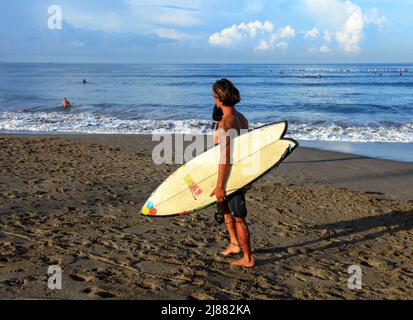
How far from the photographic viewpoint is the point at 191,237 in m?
5.20

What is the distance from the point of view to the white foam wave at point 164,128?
50.2ft

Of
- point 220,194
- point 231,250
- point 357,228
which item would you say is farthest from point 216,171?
point 357,228

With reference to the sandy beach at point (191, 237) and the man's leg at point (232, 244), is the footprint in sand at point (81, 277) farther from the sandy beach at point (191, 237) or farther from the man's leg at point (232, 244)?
the man's leg at point (232, 244)

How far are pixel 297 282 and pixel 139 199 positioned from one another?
3.43m

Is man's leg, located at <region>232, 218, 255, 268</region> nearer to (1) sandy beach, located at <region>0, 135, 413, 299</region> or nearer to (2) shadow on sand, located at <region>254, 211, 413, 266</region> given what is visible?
(1) sandy beach, located at <region>0, 135, 413, 299</region>

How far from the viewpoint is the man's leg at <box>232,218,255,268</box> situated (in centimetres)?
416

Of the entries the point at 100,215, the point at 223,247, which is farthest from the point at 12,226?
the point at 223,247

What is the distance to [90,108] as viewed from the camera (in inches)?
972

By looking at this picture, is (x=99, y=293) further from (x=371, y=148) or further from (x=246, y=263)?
(x=371, y=148)

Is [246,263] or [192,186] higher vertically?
[192,186]

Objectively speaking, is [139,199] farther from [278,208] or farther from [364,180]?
[364,180]
